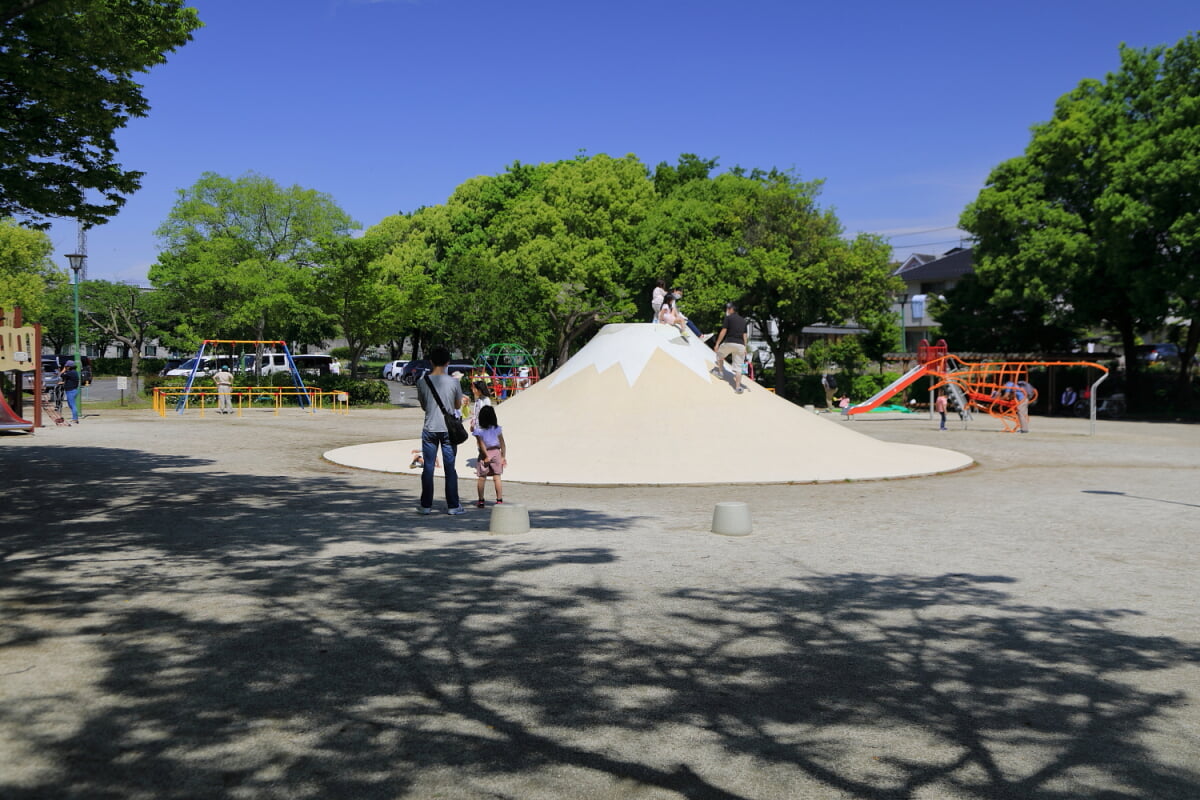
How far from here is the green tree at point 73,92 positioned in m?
11.9

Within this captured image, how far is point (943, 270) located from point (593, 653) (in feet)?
234

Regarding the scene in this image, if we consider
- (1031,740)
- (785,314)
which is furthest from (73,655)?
(785,314)

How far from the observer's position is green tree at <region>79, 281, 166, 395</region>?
204ft

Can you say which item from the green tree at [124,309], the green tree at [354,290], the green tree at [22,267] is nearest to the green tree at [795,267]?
the green tree at [354,290]

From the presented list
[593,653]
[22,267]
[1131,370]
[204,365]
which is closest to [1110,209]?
[1131,370]

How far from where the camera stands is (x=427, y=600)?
738 cm

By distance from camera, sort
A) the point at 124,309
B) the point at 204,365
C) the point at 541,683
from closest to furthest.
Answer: the point at 541,683, the point at 204,365, the point at 124,309

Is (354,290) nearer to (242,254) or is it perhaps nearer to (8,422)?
(242,254)

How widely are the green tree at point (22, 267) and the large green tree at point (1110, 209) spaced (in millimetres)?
58462

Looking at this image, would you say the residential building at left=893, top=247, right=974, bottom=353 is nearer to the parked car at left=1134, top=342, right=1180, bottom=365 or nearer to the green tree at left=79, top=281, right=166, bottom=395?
the parked car at left=1134, top=342, right=1180, bottom=365

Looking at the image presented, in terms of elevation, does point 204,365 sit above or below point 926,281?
below

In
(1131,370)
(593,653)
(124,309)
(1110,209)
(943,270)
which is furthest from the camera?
(943,270)

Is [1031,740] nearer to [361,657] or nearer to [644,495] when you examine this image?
[361,657]

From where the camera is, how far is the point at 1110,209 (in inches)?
1441
